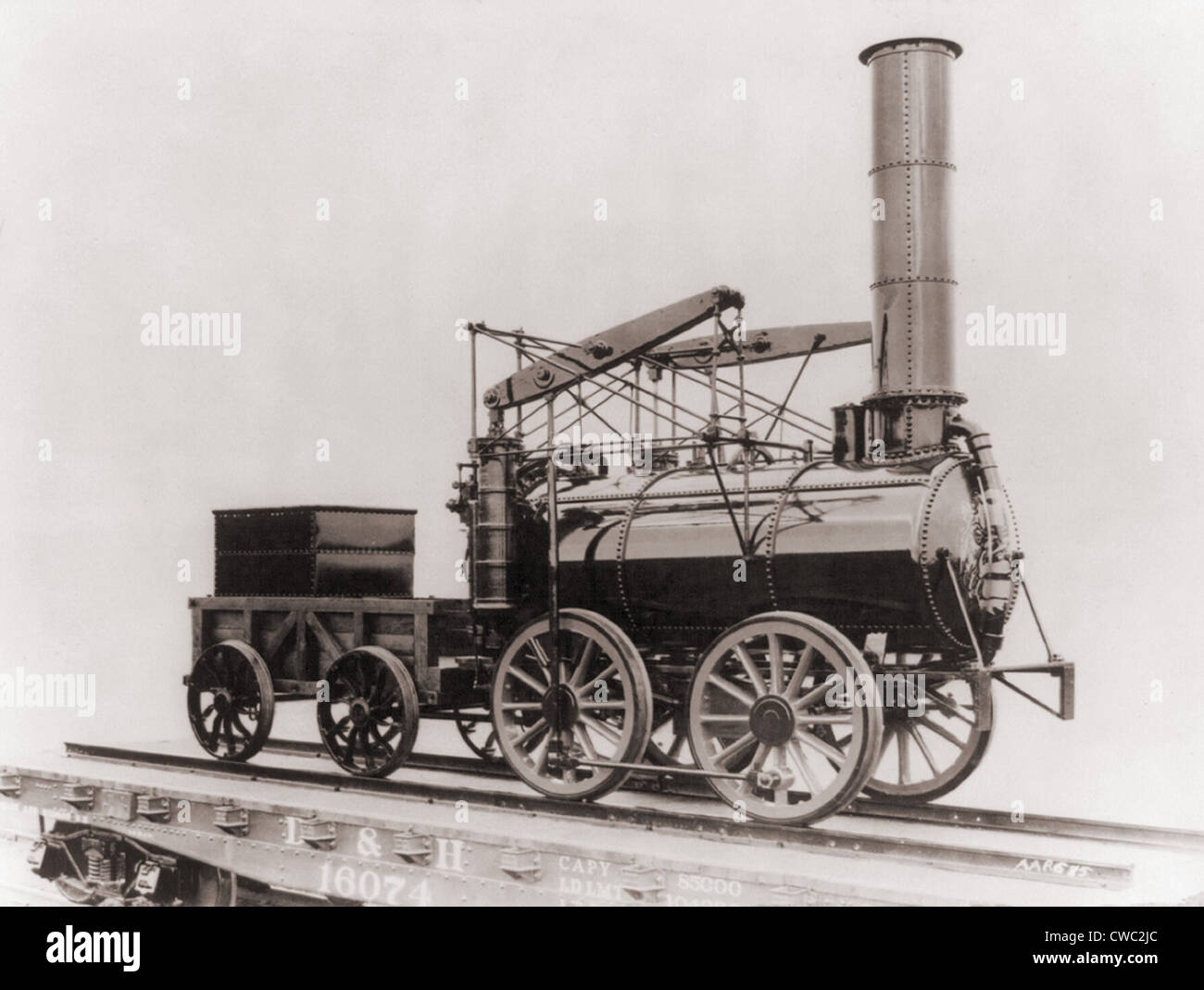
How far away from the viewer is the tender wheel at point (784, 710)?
7969 millimetres

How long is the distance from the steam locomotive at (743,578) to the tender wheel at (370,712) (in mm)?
19

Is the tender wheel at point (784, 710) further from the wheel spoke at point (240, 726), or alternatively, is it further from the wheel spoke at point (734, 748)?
the wheel spoke at point (240, 726)

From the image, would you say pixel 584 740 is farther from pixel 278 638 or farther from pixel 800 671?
pixel 278 638

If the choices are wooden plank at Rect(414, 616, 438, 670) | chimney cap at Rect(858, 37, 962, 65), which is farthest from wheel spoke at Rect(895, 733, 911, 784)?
chimney cap at Rect(858, 37, 962, 65)

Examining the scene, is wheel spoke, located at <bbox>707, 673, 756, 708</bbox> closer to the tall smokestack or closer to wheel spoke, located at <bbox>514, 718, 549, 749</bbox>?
wheel spoke, located at <bbox>514, 718, 549, 749</bbox>

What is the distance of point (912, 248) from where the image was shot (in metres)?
9.04

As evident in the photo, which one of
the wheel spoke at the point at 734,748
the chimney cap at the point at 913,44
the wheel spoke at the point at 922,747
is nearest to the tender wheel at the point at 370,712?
the wheel spoke at the point at 734,748

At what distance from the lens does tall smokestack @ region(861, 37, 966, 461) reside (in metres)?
8.96

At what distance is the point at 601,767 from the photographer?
349 inches

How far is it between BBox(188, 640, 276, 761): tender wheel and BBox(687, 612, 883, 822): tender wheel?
3.87 metres

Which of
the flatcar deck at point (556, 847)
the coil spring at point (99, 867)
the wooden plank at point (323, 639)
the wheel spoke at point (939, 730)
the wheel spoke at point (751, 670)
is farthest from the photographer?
the wooden plank at point (323, 639)

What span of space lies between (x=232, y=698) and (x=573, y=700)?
3453mm
